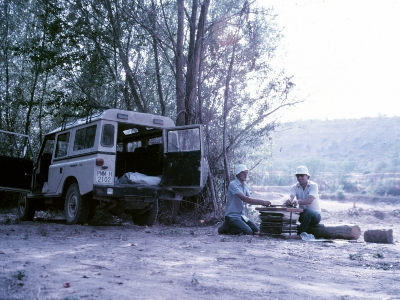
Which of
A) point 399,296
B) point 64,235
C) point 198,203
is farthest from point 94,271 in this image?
point 198,203

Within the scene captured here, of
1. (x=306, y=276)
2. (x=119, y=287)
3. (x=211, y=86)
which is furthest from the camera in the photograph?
(x=211, y=86)

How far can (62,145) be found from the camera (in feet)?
35.1

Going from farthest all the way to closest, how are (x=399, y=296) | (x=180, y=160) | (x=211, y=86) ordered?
(x=211, y=86) < (x=180, y=160) < (x=399, y=296)

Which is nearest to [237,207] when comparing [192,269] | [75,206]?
[75,206]

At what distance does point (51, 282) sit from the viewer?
12.1ft

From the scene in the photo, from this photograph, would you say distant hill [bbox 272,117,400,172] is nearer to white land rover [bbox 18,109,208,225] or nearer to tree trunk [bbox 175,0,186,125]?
tree trunk [bbox 175,0,186,125]

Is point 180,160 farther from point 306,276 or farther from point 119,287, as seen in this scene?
point 119,287

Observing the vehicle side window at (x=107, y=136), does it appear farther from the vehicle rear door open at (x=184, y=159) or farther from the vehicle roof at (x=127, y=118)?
the vehicle rear door open at (x=184, y=159)

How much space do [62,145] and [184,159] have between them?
2.92 metres

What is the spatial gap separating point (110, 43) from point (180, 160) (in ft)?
16.3

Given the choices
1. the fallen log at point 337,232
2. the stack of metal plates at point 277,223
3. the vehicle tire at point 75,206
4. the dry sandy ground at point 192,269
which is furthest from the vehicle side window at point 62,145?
the fallen log at point 337,232

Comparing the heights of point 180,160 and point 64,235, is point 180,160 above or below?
above

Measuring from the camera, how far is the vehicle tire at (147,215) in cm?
1053

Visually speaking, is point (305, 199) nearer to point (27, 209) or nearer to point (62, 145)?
point (62, 145)
